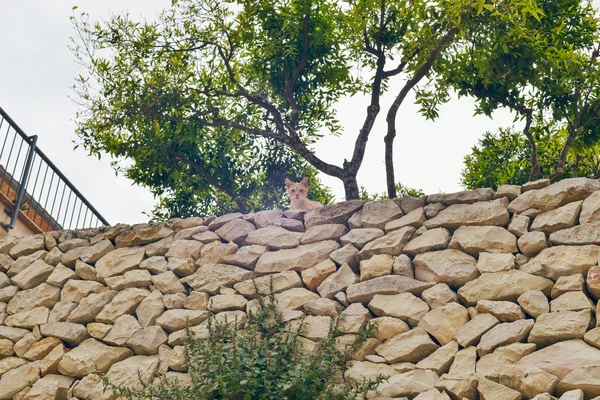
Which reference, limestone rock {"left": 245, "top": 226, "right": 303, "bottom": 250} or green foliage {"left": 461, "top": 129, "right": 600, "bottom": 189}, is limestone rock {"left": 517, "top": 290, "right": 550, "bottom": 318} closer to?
limestone rock {"left": 245, "top": 226, "right": 303, "bottom": 250}

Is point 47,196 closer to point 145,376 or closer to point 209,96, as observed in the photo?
point 209,96

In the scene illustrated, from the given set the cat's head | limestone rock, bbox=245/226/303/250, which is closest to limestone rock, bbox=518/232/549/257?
limestone rock, bbox=245/226/303/250

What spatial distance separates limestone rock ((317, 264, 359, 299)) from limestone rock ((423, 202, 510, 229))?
74 cm

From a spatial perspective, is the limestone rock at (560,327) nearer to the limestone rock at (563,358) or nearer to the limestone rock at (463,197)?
the limestone rock at (563,358)

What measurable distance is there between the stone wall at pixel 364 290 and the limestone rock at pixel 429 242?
0.01m

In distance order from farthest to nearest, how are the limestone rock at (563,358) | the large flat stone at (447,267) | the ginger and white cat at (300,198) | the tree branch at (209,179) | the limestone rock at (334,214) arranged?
the tree branch at (209,179)
the ginger and white cat at (300,198)
the limestone rock at (334,214)
the large flat stone at (447,267)
the limestone rock at (563,358)

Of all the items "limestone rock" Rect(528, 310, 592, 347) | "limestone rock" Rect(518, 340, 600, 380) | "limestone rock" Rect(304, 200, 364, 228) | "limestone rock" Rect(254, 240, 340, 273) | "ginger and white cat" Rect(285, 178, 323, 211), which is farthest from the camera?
"ginger and white cat" Rect(285, 178, 323, 211)

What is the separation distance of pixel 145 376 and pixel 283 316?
1.17 meters

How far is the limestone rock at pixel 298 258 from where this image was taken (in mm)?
5457

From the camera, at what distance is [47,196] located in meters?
8.33

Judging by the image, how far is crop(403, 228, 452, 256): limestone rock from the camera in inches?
199

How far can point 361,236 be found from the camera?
5.44m

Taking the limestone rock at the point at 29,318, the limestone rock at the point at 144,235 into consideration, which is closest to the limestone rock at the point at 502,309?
the limestone rock at the point at 144,235

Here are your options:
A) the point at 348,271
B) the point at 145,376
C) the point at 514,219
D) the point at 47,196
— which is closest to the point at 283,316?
the point at 348,271
